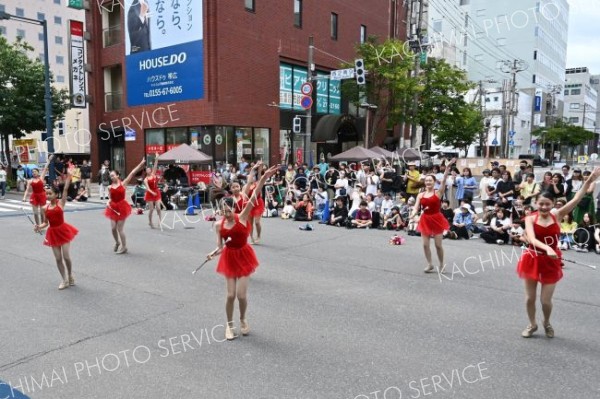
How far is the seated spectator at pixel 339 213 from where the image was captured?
14.5m

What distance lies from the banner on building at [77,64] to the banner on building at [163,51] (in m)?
2.47

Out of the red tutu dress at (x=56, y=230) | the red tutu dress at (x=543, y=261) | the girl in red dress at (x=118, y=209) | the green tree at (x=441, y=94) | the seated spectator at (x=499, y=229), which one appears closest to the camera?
the red tutu dress at (x=543, y=261)

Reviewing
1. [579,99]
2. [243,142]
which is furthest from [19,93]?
[579,99]

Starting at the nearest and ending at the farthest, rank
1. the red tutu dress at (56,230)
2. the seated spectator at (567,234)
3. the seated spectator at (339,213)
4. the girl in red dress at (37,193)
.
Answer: the red tutu dress at (56,230) < the seated spectator at (567,234) < the girl in red dress at (37,193) < the seated spectator at (339,213)

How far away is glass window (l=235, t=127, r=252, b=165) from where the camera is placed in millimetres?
23844

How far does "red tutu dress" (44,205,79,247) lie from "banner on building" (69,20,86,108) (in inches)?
804

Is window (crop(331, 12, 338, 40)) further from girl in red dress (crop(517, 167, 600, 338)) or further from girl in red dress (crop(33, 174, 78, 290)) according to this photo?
girl in red dress (crop(517, 167, 600, 338))

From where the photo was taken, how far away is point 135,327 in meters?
5.89

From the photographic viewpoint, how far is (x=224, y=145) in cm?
2319

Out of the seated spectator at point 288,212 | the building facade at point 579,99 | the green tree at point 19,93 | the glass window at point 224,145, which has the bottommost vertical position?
the seated spectator at point 288,212

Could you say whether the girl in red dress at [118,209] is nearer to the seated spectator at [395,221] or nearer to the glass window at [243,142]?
the seated spectator at [395,221]

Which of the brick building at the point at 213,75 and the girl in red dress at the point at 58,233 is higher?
the brick building at the point at 213,75

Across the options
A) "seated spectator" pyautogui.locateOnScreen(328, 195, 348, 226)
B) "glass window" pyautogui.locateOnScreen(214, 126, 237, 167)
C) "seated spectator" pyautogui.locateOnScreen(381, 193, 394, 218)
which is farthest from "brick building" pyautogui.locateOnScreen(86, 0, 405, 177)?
"seated spectator" pyautogui.locateOnScreen(381, 193, 394, 218)

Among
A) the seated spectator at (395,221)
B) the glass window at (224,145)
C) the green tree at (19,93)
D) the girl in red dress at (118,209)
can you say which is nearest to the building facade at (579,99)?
the glass window at (224,145)
